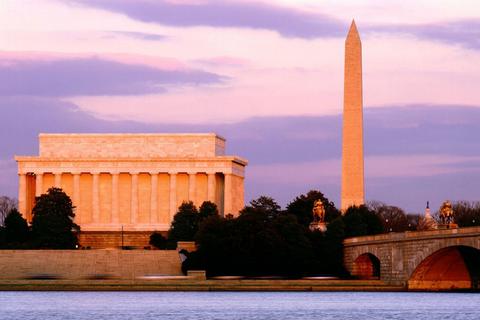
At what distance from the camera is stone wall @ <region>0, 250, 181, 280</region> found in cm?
17838

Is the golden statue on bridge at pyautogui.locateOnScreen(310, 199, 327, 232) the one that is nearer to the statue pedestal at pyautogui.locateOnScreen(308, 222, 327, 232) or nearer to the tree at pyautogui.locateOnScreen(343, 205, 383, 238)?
the statue pedestal at pyautogui.locateOnScreen(308, 222, 327, 232)

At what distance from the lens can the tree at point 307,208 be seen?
631 feet

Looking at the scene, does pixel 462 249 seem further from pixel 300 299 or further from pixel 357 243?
pixel 357 243

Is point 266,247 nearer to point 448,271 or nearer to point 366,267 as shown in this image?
point 366,267

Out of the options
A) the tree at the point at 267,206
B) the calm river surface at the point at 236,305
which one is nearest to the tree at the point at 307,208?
the tree at the point at 267,206

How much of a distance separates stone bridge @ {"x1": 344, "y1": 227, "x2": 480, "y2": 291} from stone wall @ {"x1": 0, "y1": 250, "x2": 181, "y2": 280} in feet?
91.9

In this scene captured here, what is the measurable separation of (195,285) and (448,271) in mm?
22290

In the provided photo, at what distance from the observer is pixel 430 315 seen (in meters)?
112

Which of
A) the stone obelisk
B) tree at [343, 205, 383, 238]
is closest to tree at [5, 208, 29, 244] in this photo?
the stone obelisk

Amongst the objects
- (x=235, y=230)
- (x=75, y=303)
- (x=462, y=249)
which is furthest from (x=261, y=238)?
(x=75, y=303)

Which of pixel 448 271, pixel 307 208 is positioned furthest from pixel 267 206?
pixel 448 271

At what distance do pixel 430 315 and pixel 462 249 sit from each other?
3135 centimetres

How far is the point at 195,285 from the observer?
159 meters

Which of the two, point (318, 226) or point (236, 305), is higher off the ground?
point (318, 226)
